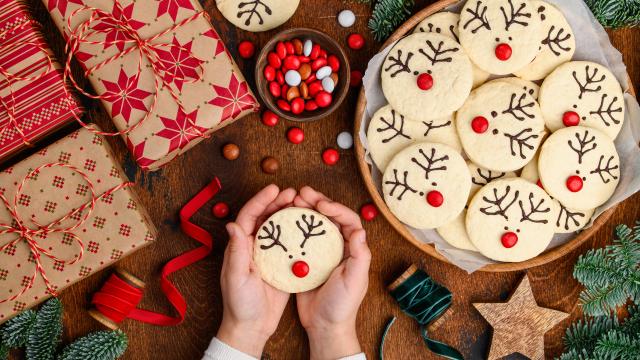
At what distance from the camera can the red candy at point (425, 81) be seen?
4.37ft

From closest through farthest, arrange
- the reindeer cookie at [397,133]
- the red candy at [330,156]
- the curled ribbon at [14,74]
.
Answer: the curled ribbon at [14,74] < the reindeer cookie at [397,133] < the red candy at [330,156]

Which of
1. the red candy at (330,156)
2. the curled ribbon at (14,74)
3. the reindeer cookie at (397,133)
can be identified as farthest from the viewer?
the red candy at (330,156)

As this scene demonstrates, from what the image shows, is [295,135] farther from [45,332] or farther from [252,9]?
[45,332]

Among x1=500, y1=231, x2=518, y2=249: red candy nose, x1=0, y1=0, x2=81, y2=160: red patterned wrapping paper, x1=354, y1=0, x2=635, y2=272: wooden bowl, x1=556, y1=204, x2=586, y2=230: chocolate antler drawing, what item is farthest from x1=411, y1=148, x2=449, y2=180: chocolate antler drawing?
x1=0, y1=0, x2=81, y2=160: red patterned wrapping paper

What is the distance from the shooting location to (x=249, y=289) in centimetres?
139

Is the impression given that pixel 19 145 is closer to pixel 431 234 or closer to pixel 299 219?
pixel 299 219

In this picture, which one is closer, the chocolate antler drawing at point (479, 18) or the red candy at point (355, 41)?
the chocolate antler drawing at point (479, 18)

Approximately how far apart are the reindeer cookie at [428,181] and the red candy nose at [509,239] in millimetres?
130

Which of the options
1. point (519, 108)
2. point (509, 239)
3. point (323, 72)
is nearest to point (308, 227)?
point (323, 72)

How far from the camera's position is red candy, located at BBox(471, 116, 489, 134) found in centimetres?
134

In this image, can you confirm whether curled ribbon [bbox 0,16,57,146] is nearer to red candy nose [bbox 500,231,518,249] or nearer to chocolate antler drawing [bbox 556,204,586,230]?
red candy nose [bbox 500,231,518,249]

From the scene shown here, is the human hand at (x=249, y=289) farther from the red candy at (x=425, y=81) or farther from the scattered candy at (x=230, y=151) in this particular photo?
the red candy at (x=425, y=81)

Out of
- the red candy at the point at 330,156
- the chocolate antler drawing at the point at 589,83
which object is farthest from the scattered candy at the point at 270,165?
the chocolate antler drawing at the point at 589,83

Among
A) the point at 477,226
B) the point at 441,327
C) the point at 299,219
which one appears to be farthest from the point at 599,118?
the point at 299,219
